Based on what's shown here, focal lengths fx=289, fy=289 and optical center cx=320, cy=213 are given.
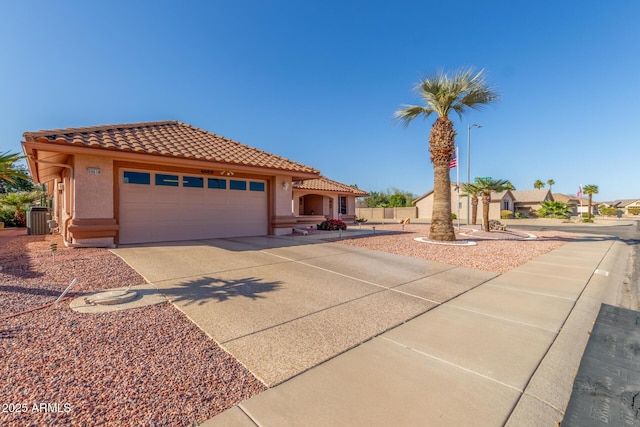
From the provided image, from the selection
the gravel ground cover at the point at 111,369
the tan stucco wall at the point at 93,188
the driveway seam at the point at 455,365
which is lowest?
the driveway seam at the point at 455,365

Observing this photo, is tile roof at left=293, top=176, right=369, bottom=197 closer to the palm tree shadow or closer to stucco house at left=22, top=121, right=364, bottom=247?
stucco house at left=22, top=121, right=364, bottom=247

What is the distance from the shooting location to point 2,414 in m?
2.18

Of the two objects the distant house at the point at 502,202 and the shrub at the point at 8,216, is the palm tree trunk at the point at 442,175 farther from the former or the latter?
the distant house at the point at 502,202

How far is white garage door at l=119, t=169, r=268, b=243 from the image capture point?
10.1 m

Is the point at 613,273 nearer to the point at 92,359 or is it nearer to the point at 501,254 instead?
the point at 501,254

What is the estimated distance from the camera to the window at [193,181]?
36.7ft

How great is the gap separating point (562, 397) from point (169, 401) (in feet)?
11.3

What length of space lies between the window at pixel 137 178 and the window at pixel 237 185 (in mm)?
3077

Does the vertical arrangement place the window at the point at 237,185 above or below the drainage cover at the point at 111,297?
above

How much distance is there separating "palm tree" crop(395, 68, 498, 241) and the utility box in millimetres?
18689

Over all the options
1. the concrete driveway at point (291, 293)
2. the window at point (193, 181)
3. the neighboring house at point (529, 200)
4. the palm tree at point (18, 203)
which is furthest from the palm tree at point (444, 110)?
the neighboring house at point (529, 200)

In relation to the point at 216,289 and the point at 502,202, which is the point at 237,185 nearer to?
the point at 216,289

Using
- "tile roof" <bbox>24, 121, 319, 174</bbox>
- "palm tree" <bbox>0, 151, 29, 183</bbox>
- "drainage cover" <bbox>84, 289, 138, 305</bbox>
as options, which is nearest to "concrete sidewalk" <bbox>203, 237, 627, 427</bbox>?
"drainage cover" <bbox>84, 289, 138, 305</bbox>

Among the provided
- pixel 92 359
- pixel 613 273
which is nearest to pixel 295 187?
pixel 613 273
